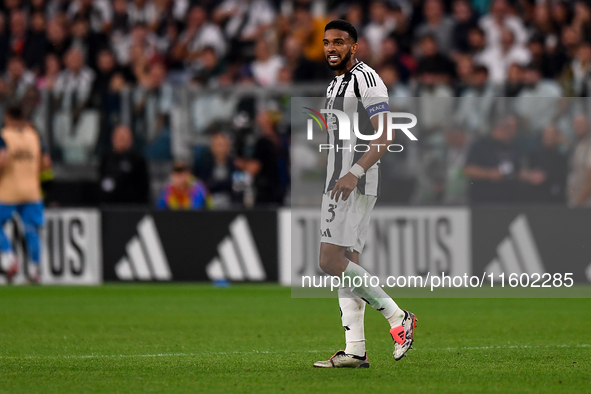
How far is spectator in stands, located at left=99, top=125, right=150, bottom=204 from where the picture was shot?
46.7 ft

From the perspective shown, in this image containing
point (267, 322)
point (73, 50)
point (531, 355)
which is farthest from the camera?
point (73, 50)

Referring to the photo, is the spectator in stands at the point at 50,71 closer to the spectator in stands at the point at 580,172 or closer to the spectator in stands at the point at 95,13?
the spectator in stands at the point at 95,13

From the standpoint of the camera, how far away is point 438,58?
14727mm

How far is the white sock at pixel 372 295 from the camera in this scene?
6.40 metres

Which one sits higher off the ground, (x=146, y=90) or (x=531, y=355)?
(x=146, y=90)

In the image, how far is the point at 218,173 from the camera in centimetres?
1423

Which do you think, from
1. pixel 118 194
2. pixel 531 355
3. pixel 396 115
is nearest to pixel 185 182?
pixel 118 194

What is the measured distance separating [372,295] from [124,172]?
27.3ft

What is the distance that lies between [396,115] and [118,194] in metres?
4.16

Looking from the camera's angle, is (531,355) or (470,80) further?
(470,80)

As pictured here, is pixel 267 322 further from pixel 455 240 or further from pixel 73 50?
pixel 73 50

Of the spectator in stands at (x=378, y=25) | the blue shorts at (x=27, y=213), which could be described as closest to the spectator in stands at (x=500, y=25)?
the spectator in stands at (x=378, y=25)

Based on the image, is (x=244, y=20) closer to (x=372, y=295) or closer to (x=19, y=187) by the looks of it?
(x=19, y=187)

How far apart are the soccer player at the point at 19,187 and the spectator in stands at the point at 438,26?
6.14 m
